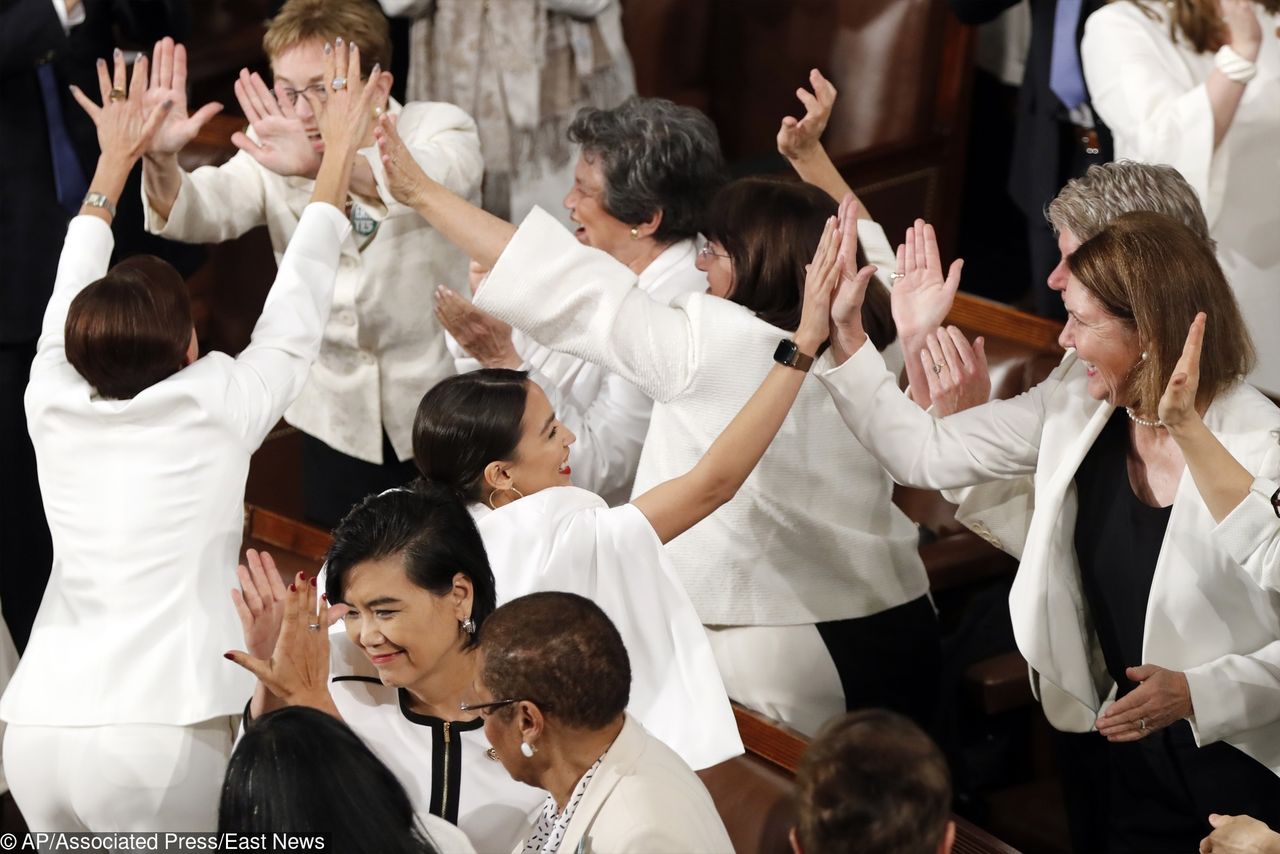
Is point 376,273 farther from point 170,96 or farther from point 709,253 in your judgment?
point 709,253

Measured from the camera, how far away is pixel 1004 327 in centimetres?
356

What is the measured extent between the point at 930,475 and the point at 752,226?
0.50 meters

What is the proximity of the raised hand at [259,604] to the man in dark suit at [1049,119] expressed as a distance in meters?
2.32

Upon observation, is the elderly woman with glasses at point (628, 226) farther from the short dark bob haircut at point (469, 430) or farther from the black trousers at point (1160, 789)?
the black trousers at point (1160, 789)

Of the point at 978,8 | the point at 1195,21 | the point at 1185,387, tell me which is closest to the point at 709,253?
the point at 1185,387

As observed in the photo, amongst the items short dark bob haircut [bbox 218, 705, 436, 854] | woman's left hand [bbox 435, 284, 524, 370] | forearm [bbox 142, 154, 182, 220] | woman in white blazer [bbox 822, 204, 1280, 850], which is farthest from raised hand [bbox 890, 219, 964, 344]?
forearm [bbox 142, 154, 182, 220]

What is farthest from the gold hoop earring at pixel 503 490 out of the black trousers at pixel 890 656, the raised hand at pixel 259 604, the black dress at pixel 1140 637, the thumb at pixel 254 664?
the black dress at pixel 1140 637

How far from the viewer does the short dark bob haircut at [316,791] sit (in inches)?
70.4

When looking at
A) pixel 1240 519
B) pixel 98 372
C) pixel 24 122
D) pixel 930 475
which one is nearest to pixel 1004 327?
pixel 930 475

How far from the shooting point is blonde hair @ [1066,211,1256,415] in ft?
7.32

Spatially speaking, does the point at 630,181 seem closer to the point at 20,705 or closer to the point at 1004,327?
the point at 1004,327

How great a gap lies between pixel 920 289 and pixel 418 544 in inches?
36.4

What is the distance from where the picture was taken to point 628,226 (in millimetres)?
3064

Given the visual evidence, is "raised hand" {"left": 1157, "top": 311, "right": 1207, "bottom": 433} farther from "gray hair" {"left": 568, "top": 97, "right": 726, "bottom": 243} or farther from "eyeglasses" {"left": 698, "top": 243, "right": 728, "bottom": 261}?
"gray hair" {"left": 568, "top": 97, "right": 726, "bottom": 243}
